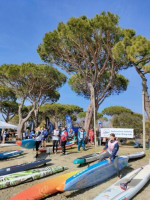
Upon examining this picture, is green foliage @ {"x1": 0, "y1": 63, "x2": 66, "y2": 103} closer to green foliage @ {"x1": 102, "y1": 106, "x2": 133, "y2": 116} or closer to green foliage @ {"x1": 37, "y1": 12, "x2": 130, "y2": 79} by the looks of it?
green foliage @ {"x1": 37, "y1": 12, "x2": 130, "y2": 79}

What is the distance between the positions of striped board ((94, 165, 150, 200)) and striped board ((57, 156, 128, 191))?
708 millimetres

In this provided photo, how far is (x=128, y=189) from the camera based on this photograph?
15.2 ft

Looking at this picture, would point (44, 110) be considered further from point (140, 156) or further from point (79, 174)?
point (79, 174)

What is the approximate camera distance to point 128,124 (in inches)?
916

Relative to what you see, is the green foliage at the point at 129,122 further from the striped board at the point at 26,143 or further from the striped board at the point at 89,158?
the striped board at the point at 26,143

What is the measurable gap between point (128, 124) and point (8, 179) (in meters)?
19.8

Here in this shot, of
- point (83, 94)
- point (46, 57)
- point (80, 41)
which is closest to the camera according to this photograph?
point (80, 41)

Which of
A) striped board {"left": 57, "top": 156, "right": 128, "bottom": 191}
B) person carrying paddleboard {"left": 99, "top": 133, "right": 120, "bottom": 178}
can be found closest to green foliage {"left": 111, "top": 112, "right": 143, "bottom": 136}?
striped board {"left": 57, "top": 156, "right": 128, "bottom": 191}

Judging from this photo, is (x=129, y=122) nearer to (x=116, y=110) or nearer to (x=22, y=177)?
(x=116, y=110)

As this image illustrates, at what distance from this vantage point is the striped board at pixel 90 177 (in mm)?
4691

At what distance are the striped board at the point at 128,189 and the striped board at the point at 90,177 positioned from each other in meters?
0.71

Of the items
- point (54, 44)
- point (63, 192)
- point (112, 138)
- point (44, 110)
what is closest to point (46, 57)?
point (54, 44)

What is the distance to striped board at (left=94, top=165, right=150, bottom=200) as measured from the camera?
166 inches

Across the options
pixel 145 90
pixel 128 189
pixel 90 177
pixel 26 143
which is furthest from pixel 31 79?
pixel 128 189
